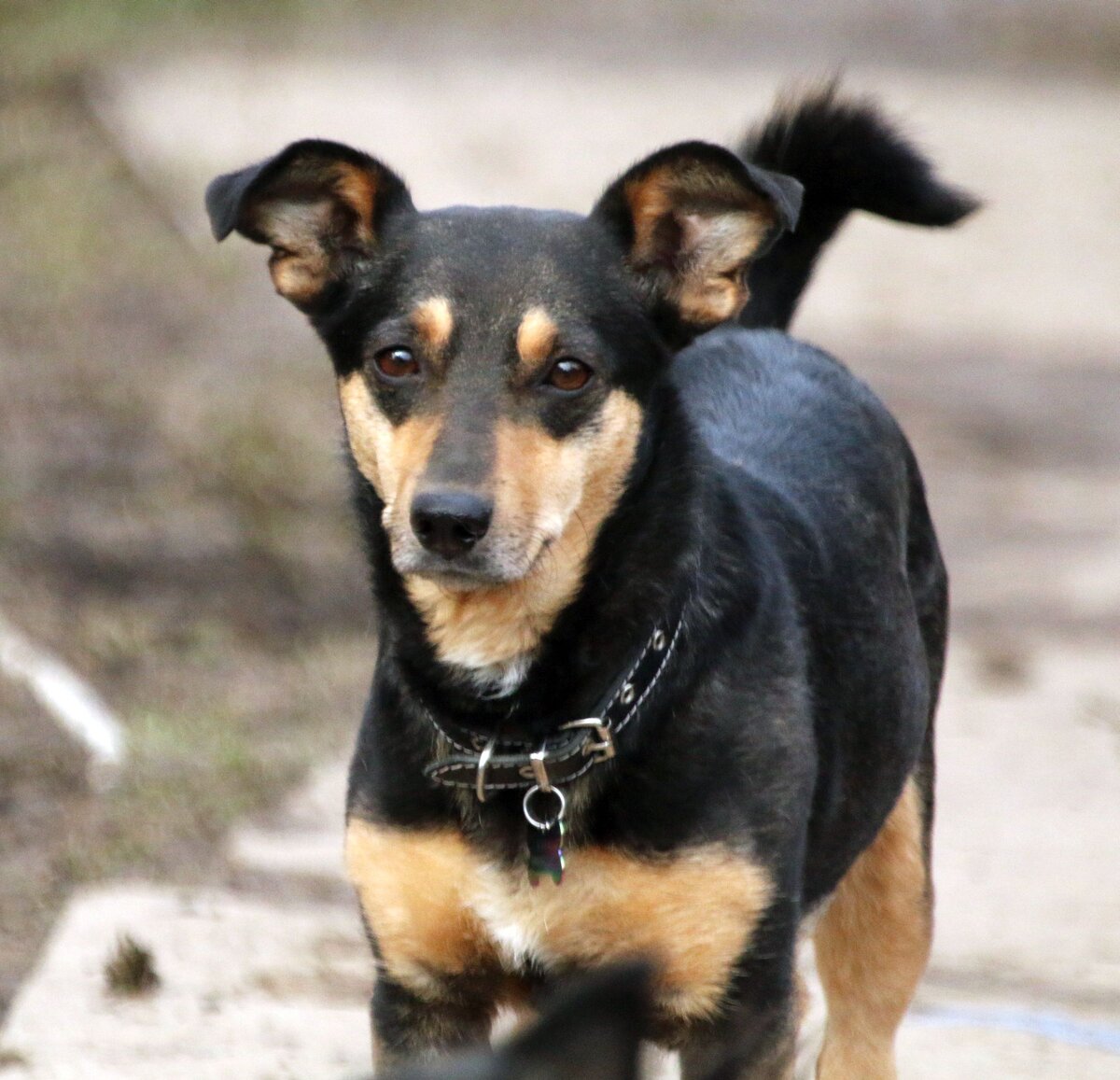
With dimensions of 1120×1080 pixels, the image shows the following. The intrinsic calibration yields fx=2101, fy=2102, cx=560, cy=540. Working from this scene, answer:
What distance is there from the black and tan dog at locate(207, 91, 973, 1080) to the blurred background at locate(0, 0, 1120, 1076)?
4.61ft

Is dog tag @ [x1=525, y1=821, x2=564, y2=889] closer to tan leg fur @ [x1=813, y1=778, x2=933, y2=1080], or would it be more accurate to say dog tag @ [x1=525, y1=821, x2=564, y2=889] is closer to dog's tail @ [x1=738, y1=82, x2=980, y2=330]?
tan leg fur @ [x1=813, y1=778, x2=933, y2=1080]

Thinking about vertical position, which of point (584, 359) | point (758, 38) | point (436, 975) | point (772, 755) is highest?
point (584, 359)

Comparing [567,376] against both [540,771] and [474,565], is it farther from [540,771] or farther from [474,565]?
[540,771]

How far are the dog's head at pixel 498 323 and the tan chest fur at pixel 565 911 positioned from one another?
1.36 ft

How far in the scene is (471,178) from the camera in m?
14.7

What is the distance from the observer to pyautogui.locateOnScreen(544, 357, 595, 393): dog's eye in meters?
3.79

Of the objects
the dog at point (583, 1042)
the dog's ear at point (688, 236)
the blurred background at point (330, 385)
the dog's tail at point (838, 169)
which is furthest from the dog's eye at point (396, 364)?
the dog at point (583, 1042)

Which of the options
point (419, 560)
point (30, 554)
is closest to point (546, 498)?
point (419, 560)

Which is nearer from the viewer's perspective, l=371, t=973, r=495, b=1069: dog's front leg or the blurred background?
l=371, t=973, r=495, b=1069: dog's front leg

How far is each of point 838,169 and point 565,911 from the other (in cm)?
209

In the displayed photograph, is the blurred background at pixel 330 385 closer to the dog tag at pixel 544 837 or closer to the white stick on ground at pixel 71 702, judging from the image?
the white stick on ground at pixel 71 702

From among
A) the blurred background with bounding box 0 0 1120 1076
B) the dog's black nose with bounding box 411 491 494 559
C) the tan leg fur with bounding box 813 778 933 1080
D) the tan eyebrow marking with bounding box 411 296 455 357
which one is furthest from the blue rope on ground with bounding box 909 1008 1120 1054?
the tan eyebrow marking with bounding box 411 296 455 357

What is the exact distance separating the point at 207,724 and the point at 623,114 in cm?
1149

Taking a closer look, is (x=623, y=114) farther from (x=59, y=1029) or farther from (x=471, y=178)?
(x=59, y=1029)
